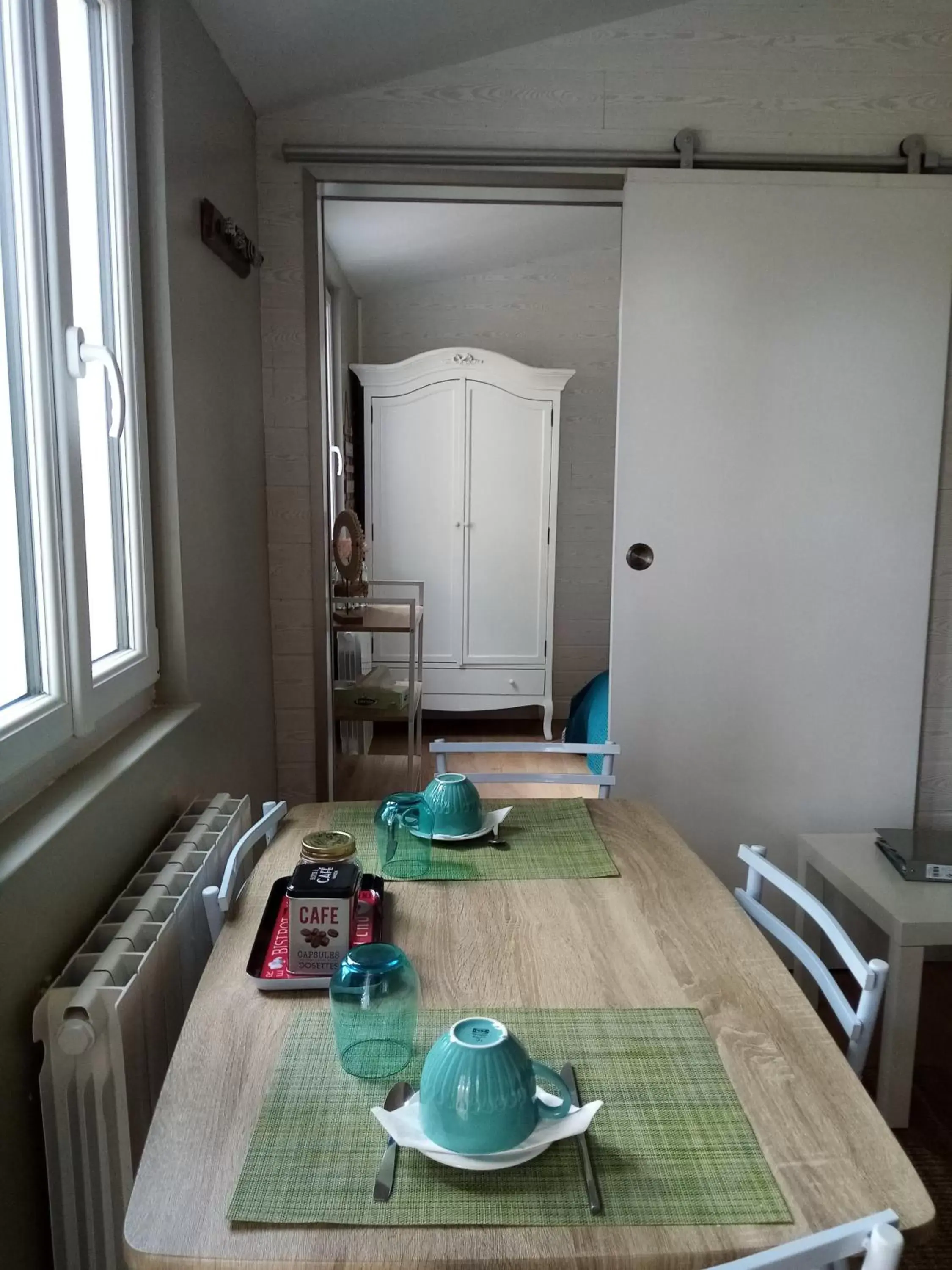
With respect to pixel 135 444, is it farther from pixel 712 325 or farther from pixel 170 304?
pixel 712 325

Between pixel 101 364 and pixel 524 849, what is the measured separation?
37.5 inches

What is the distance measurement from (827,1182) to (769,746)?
1.85 m

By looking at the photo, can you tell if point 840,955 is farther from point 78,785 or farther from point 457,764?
point 457,764

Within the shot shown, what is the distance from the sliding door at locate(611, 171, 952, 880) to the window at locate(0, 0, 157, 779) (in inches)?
51.2

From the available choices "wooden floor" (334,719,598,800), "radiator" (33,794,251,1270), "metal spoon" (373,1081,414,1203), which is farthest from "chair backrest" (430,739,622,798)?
"wooden floor" (334,719,598,800)

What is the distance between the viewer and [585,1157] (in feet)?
2.59

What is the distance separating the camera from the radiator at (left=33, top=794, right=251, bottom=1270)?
106 centimetres

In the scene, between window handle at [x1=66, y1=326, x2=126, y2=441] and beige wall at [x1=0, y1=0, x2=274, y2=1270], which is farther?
window handle at [x1=66, y1=326, x2=126, y2=441]

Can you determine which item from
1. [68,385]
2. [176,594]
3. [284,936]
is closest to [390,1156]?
[284,936]

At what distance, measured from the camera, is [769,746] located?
2553 millimetres

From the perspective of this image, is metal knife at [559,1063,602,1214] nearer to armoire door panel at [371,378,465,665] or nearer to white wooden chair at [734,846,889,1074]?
white wooden chair at [734,846,889,1074]

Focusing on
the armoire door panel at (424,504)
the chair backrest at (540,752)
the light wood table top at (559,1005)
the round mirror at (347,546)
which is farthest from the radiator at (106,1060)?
the armoire door panel at (424,504)

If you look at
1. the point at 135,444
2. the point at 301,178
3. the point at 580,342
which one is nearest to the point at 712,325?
the point at 301,178

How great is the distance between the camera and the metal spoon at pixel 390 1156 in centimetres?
75
